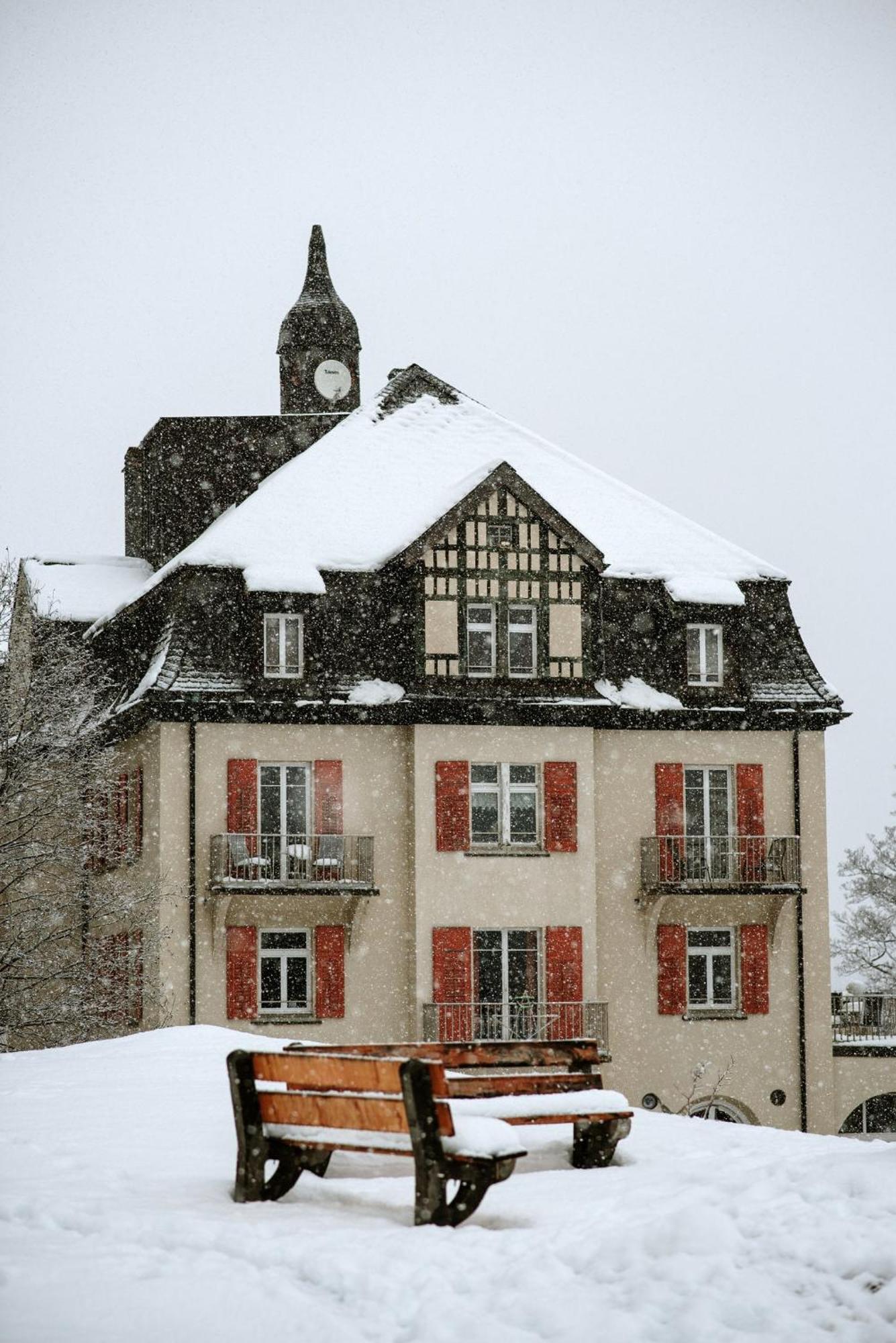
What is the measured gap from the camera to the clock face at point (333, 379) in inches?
1666

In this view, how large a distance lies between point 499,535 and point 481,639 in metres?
1.74

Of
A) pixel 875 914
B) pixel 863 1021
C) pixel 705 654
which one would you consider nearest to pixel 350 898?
pixel 705 654

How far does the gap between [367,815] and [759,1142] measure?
20.3 metres

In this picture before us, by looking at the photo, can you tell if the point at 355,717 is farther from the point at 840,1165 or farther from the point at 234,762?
the point at 840,1165

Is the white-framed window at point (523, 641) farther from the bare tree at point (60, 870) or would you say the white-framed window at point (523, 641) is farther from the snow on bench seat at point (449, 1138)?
the snow on bench seat at point (449, 1138)

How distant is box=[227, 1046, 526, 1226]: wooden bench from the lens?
9.17 meters

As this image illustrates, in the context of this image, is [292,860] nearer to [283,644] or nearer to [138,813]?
[138,813]

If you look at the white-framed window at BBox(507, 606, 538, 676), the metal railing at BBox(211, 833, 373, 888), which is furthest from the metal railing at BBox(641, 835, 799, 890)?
the metal railing at BBox(211, 833, 373, 888)

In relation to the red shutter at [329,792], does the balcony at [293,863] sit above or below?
below

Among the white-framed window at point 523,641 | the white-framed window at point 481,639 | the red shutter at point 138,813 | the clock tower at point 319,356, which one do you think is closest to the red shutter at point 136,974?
the red shutter at point 138,813

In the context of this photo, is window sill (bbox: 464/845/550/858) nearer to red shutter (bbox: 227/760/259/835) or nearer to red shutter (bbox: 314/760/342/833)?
red shutter (bbox: 314/760/342/833)

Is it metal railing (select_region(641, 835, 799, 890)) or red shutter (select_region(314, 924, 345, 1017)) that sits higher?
metal railing (select_region(641, 835, 799, 890))

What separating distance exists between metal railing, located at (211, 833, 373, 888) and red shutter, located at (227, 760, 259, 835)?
1.00ft

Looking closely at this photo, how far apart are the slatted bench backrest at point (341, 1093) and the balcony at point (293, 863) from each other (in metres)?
20.3
